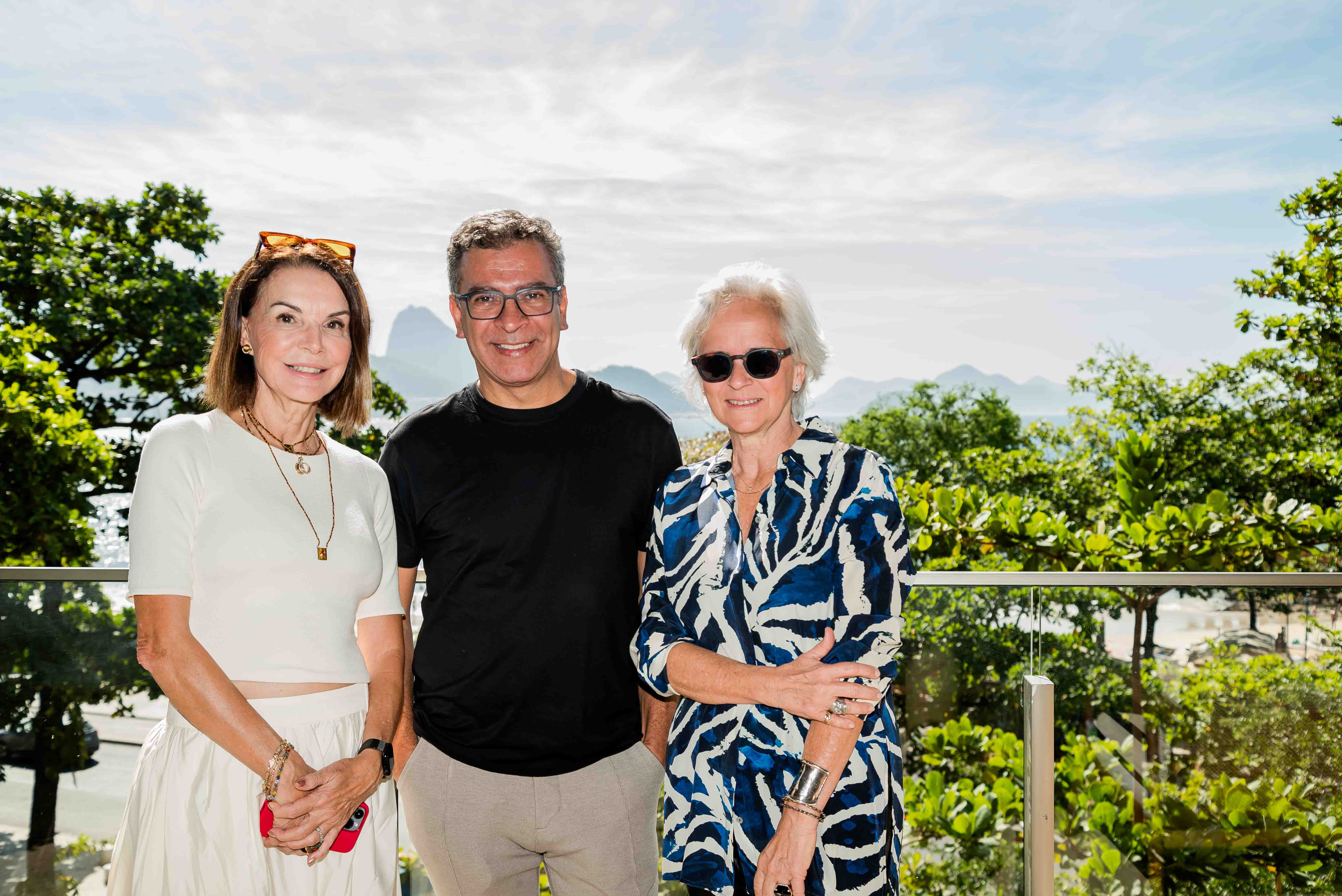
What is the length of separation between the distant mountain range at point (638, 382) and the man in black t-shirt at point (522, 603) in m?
0.14

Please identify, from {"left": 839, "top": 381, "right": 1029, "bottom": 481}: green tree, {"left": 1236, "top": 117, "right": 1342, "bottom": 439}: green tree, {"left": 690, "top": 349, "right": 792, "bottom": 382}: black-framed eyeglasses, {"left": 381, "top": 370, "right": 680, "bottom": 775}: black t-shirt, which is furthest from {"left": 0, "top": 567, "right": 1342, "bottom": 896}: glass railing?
{"left": 839, "top": 381, "right": 1029, "bottom": 481}: green tree

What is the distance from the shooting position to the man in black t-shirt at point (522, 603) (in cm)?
186

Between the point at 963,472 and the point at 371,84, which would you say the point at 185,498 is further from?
the point at 371,84

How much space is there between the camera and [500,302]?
6.31 ft

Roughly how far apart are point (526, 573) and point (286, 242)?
0.85m

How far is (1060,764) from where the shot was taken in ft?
8.43

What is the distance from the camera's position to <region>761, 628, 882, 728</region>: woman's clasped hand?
144 cm

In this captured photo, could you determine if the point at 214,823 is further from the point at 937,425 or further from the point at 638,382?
the point at 937,425

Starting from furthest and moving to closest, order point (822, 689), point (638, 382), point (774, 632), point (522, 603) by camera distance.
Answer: point (638, 382) → point (522, 603) → point (774, 632) → point (822, 689)

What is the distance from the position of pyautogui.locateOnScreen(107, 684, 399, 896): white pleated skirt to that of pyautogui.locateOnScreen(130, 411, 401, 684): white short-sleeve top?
10cm

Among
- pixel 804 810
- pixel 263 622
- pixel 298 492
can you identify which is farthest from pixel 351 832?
pixel 804 810

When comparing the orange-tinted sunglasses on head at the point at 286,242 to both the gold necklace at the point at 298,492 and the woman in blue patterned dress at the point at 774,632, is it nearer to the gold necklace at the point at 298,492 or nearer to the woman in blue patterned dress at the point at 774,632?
the gold necklace at the point at 298,492

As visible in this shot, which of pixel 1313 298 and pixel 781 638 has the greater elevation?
pixel 1313 298

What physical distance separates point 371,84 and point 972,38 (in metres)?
27.0
